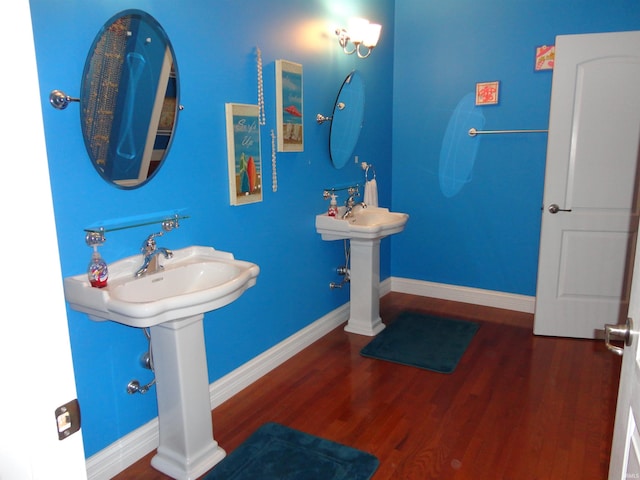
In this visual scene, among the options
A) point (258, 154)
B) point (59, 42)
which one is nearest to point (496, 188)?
point (258, 154)

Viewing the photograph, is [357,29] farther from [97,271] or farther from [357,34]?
[97,271]

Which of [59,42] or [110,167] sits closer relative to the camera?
[59,42]

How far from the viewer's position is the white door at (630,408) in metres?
0.90

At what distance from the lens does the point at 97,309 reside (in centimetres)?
174

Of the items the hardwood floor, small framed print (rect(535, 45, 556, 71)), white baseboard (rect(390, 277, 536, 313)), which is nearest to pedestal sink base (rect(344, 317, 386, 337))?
the hardwood floor

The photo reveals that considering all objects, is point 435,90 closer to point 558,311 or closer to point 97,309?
point 558,311

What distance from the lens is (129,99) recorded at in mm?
1953

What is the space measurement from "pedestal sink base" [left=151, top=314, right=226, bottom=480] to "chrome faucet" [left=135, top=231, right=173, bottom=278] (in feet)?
0.80

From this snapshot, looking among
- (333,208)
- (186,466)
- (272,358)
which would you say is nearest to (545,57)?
(333,208)

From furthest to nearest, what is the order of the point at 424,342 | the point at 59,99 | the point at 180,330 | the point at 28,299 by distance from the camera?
the point at 424,342, the point at 180,330, the point at 59,99, the point at 28,299

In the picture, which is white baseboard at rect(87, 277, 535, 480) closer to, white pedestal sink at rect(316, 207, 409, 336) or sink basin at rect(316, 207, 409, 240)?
white pedestal sink at rect(316, 207, 409, 336)

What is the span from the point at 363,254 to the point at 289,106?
46.3 inches

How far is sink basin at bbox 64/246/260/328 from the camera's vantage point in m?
1.66

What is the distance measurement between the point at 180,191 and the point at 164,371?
0.82 m
